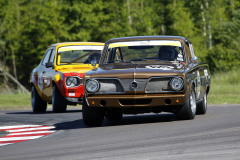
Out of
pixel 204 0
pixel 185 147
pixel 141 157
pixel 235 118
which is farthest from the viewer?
pixel 204 0

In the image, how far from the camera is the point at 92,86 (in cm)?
1062

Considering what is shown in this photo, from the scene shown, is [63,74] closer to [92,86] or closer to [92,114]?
[92,114]

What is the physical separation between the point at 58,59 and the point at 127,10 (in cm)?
5206

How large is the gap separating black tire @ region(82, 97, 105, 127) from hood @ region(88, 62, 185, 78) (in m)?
0.63

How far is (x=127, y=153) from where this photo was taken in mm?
7418

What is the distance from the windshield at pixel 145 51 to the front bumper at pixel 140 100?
1451 millimetres

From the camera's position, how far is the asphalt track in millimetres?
7251

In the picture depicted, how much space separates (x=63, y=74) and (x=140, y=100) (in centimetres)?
553

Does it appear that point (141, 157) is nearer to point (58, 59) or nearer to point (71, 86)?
point (71, 86)

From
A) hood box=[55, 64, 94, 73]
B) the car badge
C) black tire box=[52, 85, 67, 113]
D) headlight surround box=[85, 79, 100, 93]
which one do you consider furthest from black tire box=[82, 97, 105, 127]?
black tire box=[52, 85, 67, 113]

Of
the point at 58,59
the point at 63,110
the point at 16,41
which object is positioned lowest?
the point at 16,41

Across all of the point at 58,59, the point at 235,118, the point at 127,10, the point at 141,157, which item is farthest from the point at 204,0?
the point at 141,157

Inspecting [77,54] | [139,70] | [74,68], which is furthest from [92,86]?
[77,54]

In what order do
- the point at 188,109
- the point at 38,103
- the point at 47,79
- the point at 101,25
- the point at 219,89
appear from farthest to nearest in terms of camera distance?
the point at 101,25 < the point at 219,89 < the point at 38,103 < the point at 47,79 < the point at 188,109
